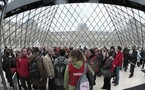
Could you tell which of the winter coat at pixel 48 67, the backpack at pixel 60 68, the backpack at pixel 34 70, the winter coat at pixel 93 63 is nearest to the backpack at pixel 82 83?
the backpack at pixel 60 68

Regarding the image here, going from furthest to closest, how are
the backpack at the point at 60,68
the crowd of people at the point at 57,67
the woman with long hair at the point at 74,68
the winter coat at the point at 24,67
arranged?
the winter coat at the point at 24,67, the backpack at the point at 60,68, the crowd of people at the point at 57,67, the woman with long hair at the point at 74,68

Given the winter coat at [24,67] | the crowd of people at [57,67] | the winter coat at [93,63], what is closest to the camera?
the crowd of people at [57,67]

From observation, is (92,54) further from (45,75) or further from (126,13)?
(126,13)

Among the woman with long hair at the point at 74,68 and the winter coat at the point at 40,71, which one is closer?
the woman with long hair at the point at 74,68

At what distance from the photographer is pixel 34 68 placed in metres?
9.15

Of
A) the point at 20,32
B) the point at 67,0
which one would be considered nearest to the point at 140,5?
the point at 67,0

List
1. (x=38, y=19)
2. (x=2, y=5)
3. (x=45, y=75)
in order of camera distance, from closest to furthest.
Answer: (x=2, y=5)
(x=45, y=75)
(x=38, y=19)

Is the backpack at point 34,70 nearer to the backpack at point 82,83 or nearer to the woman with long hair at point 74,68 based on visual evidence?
the woman with long hair at point 74,68

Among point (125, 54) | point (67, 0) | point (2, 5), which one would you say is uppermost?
point (67, 0)

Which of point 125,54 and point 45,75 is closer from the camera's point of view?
point 45,75

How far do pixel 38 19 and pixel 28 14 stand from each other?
7.03 m

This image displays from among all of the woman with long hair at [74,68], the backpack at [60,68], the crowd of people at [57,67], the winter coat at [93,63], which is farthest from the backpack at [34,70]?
the winter coat at [93,63]

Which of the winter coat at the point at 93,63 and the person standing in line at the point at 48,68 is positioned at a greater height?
the person standing in line at the point at 48,68

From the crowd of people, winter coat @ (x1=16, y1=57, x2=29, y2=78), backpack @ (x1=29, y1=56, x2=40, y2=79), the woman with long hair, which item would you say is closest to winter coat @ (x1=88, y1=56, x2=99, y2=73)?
the crowd of people
